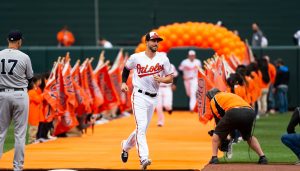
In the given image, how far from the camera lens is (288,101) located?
37.0m

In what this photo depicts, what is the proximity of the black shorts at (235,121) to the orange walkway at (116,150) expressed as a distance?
74 centimetres

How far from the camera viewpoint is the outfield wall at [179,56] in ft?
122

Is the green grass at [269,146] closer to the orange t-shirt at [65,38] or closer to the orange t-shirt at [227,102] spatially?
the orange t-shirt at [227,102]

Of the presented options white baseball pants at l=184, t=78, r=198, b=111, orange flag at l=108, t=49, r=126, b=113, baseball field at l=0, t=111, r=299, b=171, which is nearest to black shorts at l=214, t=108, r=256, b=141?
baseball field at l=0, t=111, r=299, b=171

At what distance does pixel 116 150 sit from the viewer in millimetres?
21109

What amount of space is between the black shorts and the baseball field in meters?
0.59

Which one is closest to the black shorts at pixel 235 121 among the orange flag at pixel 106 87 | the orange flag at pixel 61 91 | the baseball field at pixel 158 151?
the baseball field at pixel 158 151

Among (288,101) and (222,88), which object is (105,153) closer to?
(222,88)

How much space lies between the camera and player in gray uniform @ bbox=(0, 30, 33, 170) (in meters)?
16.0

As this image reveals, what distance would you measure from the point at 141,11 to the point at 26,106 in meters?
29.1

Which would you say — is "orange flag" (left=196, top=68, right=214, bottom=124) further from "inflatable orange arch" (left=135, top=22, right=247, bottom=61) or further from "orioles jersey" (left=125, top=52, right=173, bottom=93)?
"inflatable orange arch" (left=135, top=22, right=247, bottom=61)

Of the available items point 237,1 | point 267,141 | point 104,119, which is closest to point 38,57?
point 104,119

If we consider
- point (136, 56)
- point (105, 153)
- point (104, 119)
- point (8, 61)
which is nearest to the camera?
point (8, 61)

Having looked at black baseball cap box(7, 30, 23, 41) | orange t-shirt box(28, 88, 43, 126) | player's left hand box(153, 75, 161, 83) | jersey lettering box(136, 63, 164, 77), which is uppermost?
black baseball cap box(7, 30, 23, 41)
